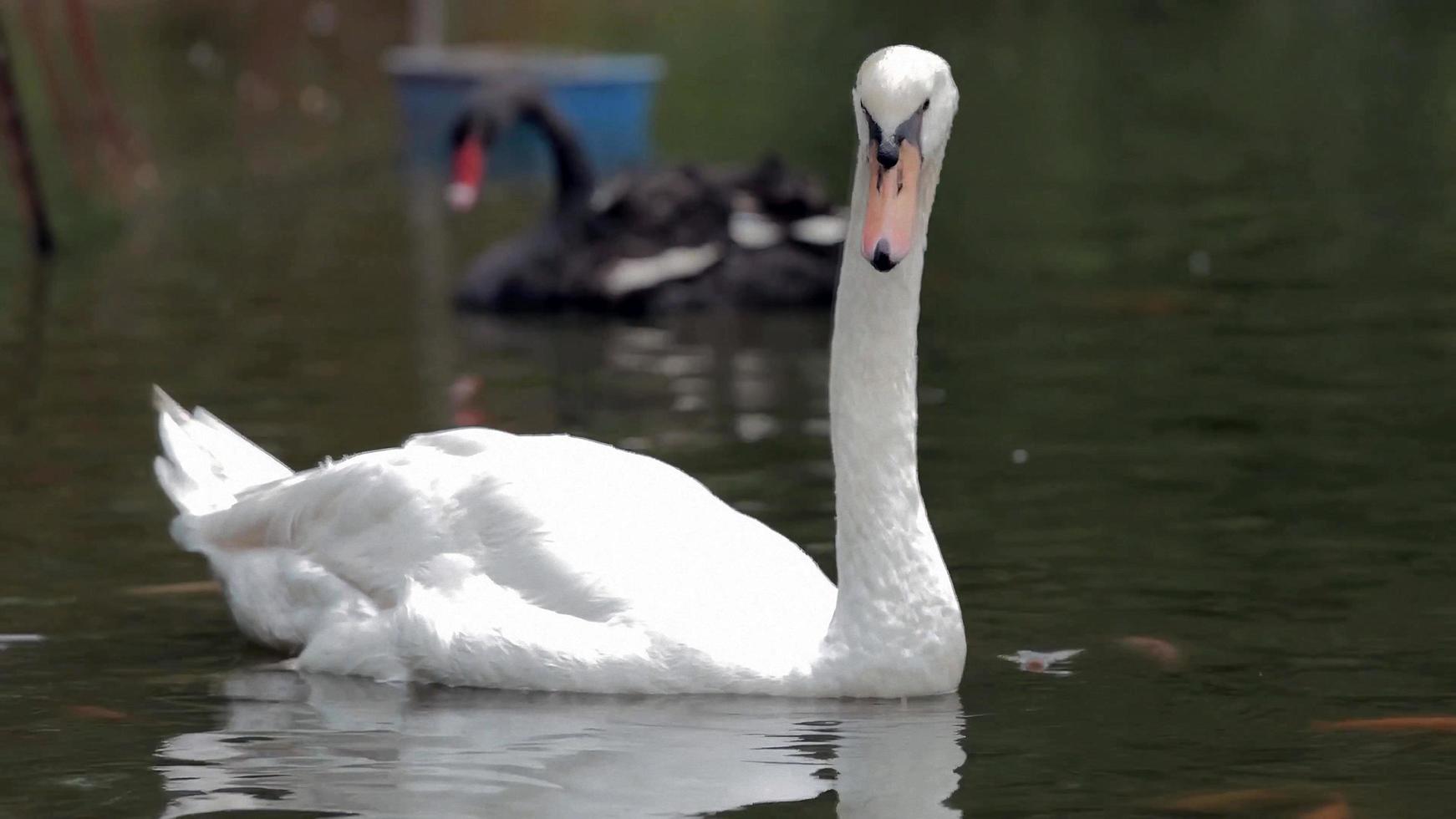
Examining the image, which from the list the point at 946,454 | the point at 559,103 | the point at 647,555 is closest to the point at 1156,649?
the point at 647,555

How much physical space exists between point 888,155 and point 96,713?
7.56 feet

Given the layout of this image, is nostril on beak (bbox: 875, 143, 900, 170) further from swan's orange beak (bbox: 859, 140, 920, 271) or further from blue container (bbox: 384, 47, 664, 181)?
blue container (bbox: 384, 47, 664, 181)

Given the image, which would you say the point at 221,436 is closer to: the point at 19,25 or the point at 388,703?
the point at 388,703

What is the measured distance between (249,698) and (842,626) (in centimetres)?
151

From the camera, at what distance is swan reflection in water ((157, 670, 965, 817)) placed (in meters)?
6.17

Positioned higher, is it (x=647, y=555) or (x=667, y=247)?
(x=667, y=247)

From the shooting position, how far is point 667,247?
16625mm

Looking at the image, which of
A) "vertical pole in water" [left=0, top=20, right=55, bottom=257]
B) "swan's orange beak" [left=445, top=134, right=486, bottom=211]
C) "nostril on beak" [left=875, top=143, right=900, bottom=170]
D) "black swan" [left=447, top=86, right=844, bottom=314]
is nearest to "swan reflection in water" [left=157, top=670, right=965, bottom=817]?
"nostril on beak" [left=875, top=143, right=900, bottom=170]

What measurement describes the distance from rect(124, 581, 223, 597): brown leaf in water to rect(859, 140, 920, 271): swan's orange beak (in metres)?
2.84

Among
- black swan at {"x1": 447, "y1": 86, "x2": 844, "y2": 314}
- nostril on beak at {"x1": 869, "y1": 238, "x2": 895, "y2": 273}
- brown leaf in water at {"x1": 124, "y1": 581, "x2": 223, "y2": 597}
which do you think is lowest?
→ brown leaf in water at {"x1": 124, "y1": 581, "x2": 223, "y2": 597}

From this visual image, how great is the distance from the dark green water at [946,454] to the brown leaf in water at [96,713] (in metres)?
0.01

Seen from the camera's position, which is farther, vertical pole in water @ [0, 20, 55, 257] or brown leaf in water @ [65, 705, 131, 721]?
Answer: vertical pole in water @ [0, 20, 55, 257]

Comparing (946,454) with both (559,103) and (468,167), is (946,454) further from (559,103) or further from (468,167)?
(559,103)

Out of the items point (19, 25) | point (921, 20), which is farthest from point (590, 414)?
point (921, 20)
